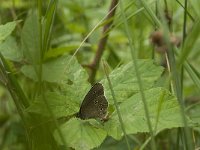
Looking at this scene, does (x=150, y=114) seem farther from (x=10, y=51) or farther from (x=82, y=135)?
(x=10, y=51)

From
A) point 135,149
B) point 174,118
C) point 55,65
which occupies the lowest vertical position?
point 135,149

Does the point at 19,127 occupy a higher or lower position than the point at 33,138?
lower

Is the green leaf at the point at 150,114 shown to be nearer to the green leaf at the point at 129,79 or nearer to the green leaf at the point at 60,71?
the green leaf at the point at 129,79

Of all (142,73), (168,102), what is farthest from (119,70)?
(168,102)

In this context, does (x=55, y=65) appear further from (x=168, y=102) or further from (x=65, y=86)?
(x=168, y=102)

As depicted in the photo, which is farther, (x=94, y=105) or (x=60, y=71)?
(x=60, y=71)

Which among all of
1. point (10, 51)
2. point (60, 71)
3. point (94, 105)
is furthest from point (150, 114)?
point (10, 51)
